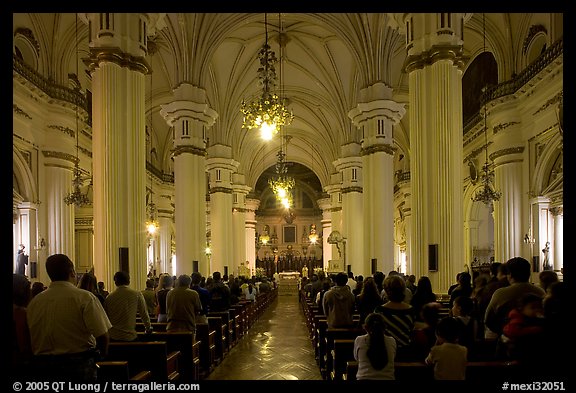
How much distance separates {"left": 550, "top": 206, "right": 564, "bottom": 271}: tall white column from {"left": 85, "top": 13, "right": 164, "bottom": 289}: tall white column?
9.92 metres

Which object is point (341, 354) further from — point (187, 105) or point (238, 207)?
point (238, 207)

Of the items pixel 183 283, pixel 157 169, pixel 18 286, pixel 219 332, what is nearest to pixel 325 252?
pixel 157 169

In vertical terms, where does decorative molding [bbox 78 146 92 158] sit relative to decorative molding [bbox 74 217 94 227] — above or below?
above

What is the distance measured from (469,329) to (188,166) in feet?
43.9

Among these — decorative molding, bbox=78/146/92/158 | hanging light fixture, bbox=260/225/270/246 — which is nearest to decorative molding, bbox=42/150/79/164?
decorative molding, bbox=78/146/92/158

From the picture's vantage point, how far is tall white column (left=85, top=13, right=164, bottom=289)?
10.7 meters

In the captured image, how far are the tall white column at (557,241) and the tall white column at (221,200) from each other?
12910 millimetres

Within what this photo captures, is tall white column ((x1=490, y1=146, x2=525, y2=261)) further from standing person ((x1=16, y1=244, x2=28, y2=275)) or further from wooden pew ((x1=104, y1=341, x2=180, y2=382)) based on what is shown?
standing person ((x1=16, y1=244, x2=28, y2=275))

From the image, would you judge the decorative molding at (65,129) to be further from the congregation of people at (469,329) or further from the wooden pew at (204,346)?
the congregation of people at (469,329)

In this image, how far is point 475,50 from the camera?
63.6ft

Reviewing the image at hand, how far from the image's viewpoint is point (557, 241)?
14.6 meters
